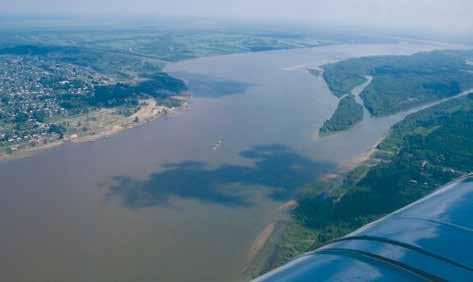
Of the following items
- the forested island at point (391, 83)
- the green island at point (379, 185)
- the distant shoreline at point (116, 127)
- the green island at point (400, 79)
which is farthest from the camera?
the green island at point (400, 79)

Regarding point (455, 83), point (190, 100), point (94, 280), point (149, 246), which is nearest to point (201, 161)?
point (149, 246)

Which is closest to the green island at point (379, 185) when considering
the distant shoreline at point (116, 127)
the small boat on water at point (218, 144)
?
the small boat on water at point (218, 144)

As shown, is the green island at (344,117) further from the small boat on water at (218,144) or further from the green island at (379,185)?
the small boat on water at (218,144)

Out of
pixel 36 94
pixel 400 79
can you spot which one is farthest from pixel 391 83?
pixel 36 94

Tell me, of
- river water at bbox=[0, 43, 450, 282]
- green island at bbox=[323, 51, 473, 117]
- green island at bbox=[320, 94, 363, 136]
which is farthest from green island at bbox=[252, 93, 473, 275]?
green island at bbox=[323, 51, 473, 117]

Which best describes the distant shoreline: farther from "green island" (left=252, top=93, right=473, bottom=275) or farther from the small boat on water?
"green island" (left=252, top=93, right=473, bottom=275)
